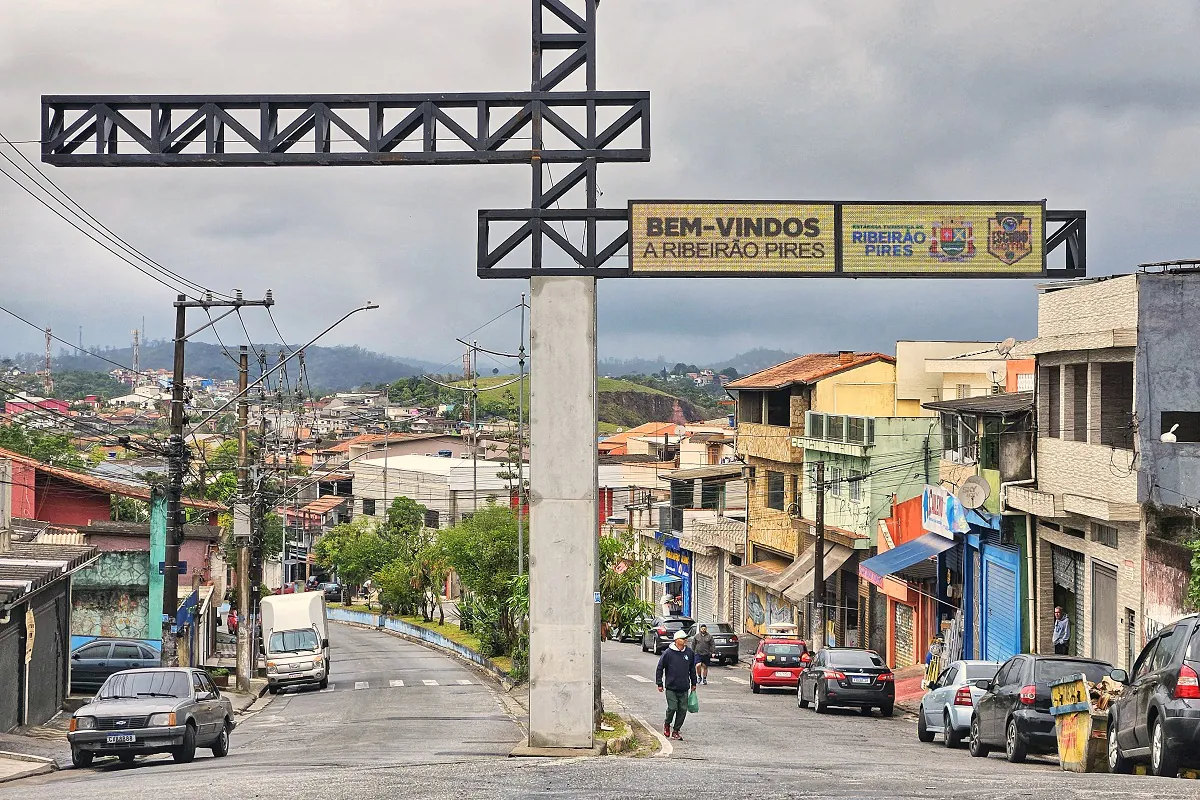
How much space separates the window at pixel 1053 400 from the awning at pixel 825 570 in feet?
71.3

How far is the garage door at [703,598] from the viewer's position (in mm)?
71981

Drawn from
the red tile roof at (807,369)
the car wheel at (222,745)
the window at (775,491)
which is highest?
the red tile roof at (807,369)

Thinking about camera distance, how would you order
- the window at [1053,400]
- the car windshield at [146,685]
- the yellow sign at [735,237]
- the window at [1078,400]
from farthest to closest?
the window at [1053,400] → the window at [1078,400] → the car windshield at [146,685] → the yellow sign at [735,237]

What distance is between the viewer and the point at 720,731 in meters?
25.5

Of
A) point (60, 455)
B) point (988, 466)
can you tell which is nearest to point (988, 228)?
point (988, 466)

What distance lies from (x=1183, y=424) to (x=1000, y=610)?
448 inches

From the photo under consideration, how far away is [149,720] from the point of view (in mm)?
21062

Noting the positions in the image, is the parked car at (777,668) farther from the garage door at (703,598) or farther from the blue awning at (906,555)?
the garage door at (703,598)

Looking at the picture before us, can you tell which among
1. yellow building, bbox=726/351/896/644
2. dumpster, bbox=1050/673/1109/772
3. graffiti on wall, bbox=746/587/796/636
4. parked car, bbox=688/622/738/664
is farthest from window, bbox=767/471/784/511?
dumpster, bbox=1050/673/1109/772

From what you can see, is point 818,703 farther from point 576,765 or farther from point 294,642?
point 294,642

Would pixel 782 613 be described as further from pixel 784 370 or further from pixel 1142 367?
pixel 1142 367

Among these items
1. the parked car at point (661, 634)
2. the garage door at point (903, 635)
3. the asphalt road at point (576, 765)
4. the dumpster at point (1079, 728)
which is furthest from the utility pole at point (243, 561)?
the dumpster at point (1079, 728)

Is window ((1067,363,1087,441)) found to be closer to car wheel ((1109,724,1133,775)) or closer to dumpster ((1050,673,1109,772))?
dumpster ((1050,673,1109,772))

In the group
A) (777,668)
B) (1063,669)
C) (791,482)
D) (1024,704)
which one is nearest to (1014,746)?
(1024,704)
